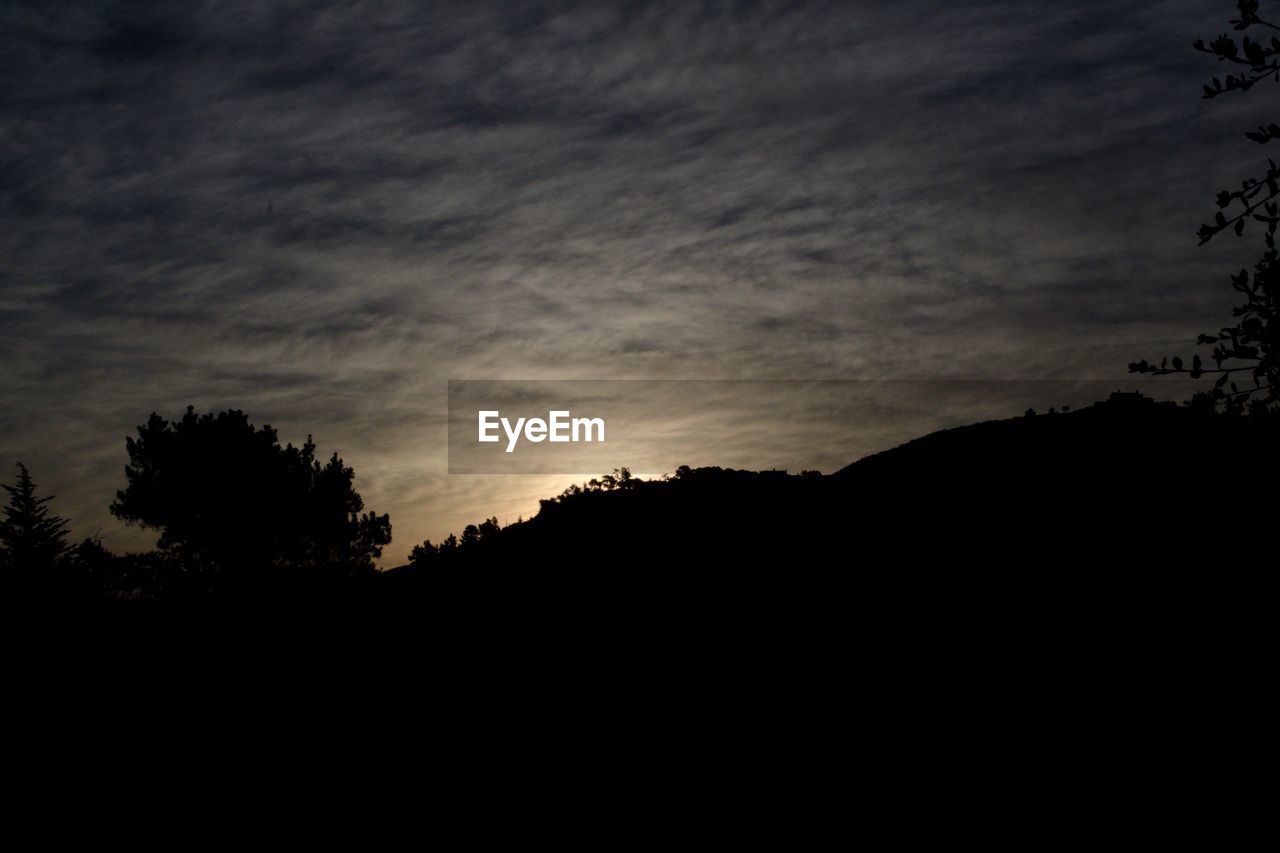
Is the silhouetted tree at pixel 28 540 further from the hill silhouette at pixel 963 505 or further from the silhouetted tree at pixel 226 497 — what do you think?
the silhouetted tree at pixel 226 497

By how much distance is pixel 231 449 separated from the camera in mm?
40250

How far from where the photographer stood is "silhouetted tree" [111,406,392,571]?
1550 inches

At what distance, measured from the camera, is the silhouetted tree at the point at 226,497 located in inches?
1550

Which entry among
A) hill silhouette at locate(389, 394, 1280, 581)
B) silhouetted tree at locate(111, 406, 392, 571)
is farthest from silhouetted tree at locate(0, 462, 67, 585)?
silhouetted tree at locate(111, 406, 392, 571)

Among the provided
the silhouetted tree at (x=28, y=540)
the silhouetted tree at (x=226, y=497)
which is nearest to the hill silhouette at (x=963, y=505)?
the silhouetted tree at (x=28, y=540)

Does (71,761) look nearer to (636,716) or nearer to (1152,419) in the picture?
(636,716)

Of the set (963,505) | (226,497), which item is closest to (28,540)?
(963,505)

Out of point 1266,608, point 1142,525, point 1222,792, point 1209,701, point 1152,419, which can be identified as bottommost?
point 1222,792

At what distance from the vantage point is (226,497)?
39688 millimetres

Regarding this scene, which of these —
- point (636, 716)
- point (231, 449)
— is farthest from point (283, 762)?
point (231, 449)

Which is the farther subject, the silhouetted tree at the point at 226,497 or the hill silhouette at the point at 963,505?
the silhouetted tree at the point at 226,497

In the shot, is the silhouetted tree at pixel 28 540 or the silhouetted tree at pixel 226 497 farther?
the silhouetted tree at pixel 226 497

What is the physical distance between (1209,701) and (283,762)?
8963mm

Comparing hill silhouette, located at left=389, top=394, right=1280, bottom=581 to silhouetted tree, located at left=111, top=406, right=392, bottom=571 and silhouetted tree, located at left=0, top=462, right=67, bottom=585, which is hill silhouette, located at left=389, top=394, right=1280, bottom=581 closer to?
silhouetted tree, located at left=0, top=462, right=67, bottom=585
